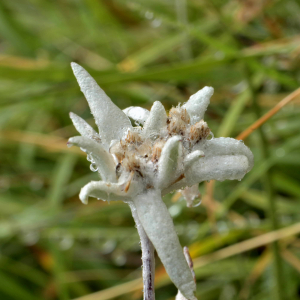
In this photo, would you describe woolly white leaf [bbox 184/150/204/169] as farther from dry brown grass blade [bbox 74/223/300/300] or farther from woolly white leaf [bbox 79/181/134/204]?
dry brown grass blade [bbox 74/223/300/300]

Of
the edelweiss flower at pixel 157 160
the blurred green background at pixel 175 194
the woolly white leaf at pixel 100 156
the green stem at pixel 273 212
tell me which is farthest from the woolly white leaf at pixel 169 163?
the green stem at pixel 273 212

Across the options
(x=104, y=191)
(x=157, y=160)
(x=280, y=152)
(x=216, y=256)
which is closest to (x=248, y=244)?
(x=216, y=256)

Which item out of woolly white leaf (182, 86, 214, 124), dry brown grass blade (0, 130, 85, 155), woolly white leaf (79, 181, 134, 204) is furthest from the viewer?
dry brown grass blade (0, 130, 85, 155)

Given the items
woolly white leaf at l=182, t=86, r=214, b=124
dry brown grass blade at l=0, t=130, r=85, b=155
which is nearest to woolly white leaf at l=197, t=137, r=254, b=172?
woolly white leaf at l=182, t=86, r=214, b=124

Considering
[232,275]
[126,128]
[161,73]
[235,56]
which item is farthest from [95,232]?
[126,128]

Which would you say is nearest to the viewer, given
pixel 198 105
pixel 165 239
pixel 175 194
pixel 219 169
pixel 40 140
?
pixel 165 239

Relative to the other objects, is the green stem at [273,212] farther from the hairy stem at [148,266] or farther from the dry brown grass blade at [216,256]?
the hairy stem at [148,266]

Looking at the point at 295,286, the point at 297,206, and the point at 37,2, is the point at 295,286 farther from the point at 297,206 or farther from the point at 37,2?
the point at 37,2

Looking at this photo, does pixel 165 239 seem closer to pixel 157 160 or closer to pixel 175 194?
pixel 157 160
